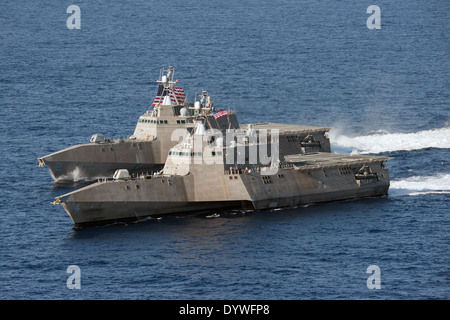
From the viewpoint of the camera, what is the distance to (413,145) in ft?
439

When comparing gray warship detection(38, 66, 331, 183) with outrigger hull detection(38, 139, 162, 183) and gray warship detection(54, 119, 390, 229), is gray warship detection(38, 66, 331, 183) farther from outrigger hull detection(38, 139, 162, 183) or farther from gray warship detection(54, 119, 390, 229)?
gray warship detection(54, 119, 390, 229)

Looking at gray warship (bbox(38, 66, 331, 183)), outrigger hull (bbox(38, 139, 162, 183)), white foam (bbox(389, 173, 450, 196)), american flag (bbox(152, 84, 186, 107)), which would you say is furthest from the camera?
american flag (bbox(152, 84, 186, 107))

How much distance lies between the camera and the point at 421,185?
115 m

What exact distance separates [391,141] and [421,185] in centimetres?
2337

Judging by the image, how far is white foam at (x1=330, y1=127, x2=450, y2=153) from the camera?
13375cm

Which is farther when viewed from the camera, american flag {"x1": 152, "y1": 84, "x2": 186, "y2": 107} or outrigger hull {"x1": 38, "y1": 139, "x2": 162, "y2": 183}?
american flag {"x1": 152, "y1": 84, "x2": 186, "y2": 107}

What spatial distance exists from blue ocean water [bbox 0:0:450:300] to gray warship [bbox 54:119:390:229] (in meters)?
1.53

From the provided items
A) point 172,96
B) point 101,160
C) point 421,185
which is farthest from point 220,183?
point 172,96

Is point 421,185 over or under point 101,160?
under

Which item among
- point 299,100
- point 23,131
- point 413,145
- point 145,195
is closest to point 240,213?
point 145,195

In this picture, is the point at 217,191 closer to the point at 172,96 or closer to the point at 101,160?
the point at 101,160

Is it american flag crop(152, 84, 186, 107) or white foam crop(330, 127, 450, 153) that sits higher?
american flag crop(152, 84, 186, 107)

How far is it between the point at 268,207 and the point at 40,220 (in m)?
23.0

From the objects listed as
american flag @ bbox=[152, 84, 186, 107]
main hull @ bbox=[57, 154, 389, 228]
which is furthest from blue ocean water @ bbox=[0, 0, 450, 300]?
american flag @ bbox=[152, 84, 186, 107]
